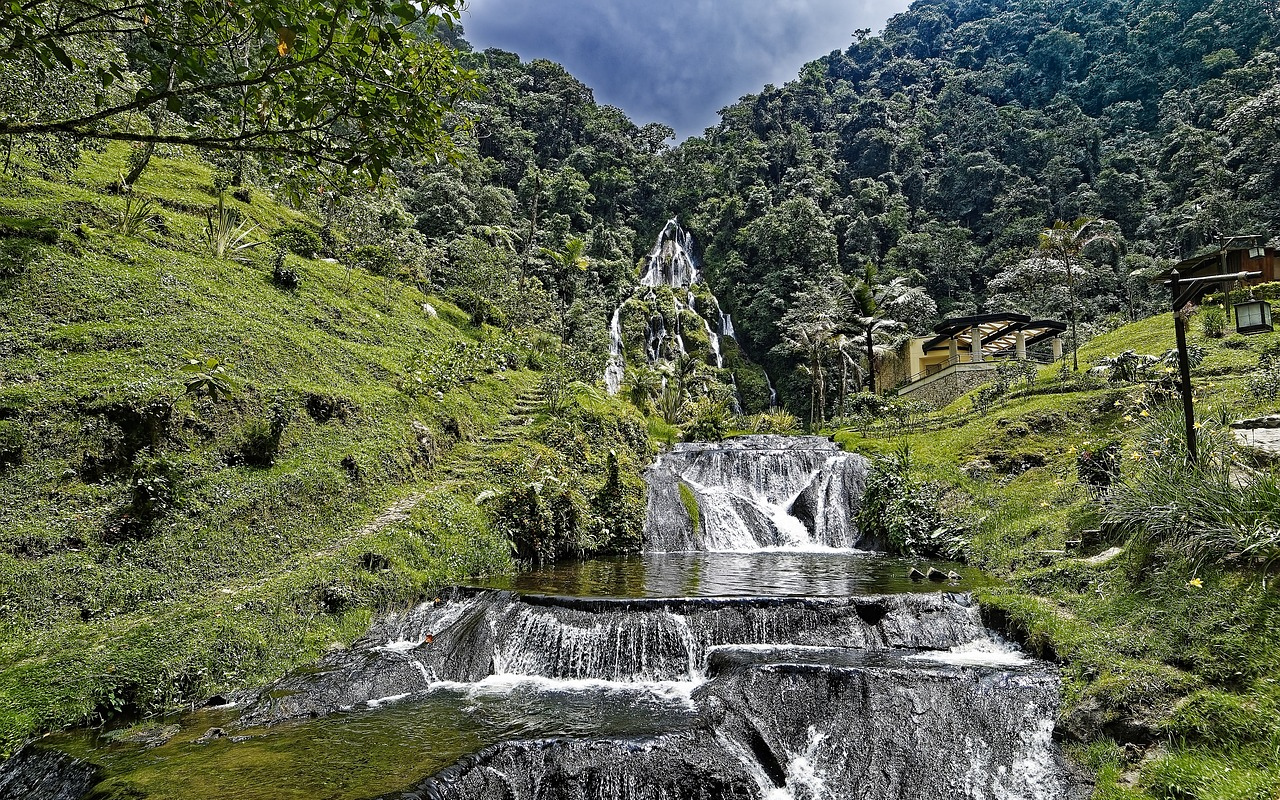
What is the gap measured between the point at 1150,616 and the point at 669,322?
38.7m

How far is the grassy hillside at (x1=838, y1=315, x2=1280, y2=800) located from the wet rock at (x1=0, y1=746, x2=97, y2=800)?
9.01 m

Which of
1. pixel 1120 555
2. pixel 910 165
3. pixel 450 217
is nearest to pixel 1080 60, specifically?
pixel 910 165

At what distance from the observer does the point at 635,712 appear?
734 cm

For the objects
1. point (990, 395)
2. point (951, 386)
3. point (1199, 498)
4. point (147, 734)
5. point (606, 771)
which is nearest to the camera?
point (606, 771)

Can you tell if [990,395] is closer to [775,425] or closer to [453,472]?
[775,425]

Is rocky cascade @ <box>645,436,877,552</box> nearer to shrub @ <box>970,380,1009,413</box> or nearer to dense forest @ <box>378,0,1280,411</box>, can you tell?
shrub @ <box>970,380,1009,413</box>

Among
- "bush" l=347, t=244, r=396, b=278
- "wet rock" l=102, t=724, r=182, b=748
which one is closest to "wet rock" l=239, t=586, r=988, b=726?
"wet rock" l=102, t=724, r=182, b=748

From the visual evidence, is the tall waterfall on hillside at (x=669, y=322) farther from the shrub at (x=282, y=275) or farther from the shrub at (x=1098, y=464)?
the shrub at (x=1098, y=464)

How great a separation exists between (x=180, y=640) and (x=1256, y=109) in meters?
60.4

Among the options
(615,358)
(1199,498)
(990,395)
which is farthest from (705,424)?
(1199,498)

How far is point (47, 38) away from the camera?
3496mm

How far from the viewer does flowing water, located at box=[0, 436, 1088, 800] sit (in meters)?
5.63

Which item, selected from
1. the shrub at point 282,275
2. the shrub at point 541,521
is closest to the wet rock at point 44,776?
the shrub at point 541,521

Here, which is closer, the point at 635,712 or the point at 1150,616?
the point at 1150,616
